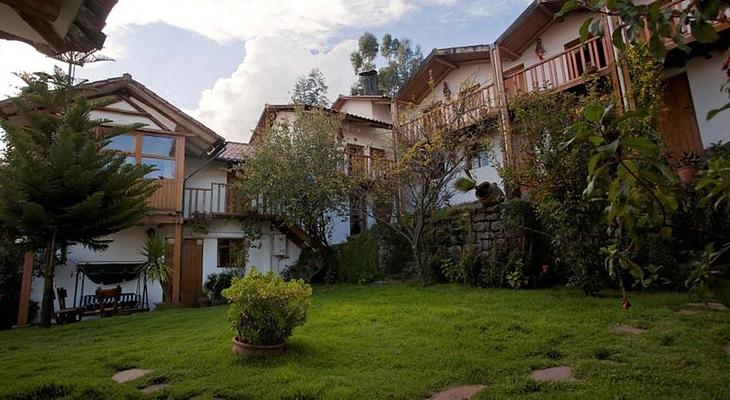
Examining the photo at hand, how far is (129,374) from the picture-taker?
4289 millimetres

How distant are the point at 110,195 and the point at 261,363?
649 cm

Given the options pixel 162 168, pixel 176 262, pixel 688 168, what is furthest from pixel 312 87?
pixel 688 168

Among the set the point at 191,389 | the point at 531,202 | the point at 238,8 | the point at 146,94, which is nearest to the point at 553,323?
the point at 531,202

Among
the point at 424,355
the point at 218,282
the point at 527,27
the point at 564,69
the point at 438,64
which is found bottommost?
the point at 424,355

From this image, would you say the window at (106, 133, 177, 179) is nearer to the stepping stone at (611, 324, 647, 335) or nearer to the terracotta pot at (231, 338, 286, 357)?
the terracotta pot at (231, 338, 286, 357)

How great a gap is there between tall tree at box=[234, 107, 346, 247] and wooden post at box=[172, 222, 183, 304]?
2.09 metres

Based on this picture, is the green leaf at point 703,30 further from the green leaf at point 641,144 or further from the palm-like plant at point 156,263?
the palm-like plant at point 156,263

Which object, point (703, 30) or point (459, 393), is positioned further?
point (459, 393)

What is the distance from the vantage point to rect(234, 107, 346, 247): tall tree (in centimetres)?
→ 1131

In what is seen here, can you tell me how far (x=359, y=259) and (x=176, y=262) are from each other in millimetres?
5145

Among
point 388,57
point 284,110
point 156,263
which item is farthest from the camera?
point 388,57

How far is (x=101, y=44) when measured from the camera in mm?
2422

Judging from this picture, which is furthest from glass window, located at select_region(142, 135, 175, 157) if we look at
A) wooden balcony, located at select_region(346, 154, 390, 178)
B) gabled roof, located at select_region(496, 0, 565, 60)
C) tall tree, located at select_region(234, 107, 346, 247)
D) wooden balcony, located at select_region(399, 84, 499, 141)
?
gabled roof, located at select_region(496, 0, 565, 60)

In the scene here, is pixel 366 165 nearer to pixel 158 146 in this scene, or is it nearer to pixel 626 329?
pixel 158 146
